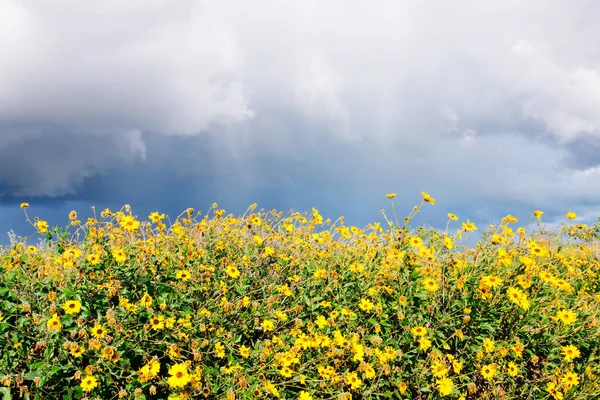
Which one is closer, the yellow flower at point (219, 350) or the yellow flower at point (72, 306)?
the yellow flower at point (72, 306)

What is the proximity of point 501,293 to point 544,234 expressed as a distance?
5659 millimetres

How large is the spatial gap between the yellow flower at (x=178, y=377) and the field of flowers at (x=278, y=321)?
0.01 metres

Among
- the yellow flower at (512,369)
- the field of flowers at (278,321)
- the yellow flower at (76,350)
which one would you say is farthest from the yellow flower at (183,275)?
the yellow flower at (512,369)

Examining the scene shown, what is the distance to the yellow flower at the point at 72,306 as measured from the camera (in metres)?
3.46

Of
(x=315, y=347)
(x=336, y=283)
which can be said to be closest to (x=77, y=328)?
(x=315, y=347)

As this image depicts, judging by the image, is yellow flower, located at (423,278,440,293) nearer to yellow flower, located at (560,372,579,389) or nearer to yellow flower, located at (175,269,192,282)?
yellow flower, located at (560,372,579,389)

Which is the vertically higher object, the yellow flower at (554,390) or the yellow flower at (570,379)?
the yellow flower at (570,379)

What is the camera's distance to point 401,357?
394 cm

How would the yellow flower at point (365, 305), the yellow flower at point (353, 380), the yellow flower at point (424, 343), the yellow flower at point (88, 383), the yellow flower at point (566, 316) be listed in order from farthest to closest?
1. the yellow flower at point (566, 316)
2. the yellow flower at point (365, 305)
3. the yellow flower at point (424, 343)
4. the yellow flower at point (353, 380)
5. the yellow flower at point (88, 383)

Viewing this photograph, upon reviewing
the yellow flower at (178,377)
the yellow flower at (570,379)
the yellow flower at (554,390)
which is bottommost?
the yellow flower at (554,390)

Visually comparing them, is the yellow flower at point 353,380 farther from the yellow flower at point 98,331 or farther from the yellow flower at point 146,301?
the yellow flower at point 98,331

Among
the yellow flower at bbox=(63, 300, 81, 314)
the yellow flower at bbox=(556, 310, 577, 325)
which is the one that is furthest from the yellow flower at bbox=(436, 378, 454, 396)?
the yellow flower at bbox=(63, 300, 81, 314)

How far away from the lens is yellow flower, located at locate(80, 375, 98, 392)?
3264 mm

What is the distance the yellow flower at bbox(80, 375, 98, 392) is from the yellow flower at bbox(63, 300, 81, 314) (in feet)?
Answer: 1.47
